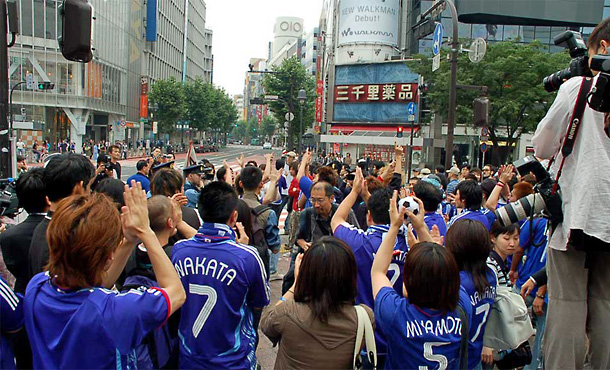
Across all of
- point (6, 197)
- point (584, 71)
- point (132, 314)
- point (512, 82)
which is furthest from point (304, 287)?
point (512, 82)

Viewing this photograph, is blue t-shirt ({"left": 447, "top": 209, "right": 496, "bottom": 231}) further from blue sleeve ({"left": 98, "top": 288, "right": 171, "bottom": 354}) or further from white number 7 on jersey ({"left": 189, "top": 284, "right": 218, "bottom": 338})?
blue sleeve ({"left": 98, "top": 288, "right": 171, "bottom": 354})

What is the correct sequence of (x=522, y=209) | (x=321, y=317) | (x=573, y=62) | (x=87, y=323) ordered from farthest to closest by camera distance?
(x=522, y=209) → (x=573, y=62) → (x=321, y=317) → (x=87, y=323)

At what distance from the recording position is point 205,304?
2.96m

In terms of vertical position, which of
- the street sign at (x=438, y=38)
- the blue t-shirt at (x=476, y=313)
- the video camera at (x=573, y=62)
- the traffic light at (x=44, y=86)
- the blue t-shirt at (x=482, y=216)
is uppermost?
the street sign at (x=438, y=38)

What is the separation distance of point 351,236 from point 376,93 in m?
39.5

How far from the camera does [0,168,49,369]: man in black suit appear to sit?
11.0 ft

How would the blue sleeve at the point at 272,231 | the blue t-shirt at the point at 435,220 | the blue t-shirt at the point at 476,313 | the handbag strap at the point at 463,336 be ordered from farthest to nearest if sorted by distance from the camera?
the blue sleeve at the point at 272,231 < the blue t-shirt at the point at 435,220 < the blue t-shirt at the point at 476,313 < the handbag strap at the point at 463,336

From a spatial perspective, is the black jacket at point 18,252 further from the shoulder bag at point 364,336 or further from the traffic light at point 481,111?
the traffic light at point 481,111

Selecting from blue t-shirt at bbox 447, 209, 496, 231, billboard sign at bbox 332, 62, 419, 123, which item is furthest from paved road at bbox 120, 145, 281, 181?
billboard sign at bbox 332, 62, 419, 123

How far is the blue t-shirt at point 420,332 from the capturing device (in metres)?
2.63

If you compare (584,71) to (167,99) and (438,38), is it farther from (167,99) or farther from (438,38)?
(167,99)

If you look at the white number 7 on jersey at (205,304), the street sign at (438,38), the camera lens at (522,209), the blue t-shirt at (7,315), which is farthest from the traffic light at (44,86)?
the camera lens at (522,209)

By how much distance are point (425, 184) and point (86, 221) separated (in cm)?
322

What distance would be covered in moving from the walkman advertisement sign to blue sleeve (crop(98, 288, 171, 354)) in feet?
141
